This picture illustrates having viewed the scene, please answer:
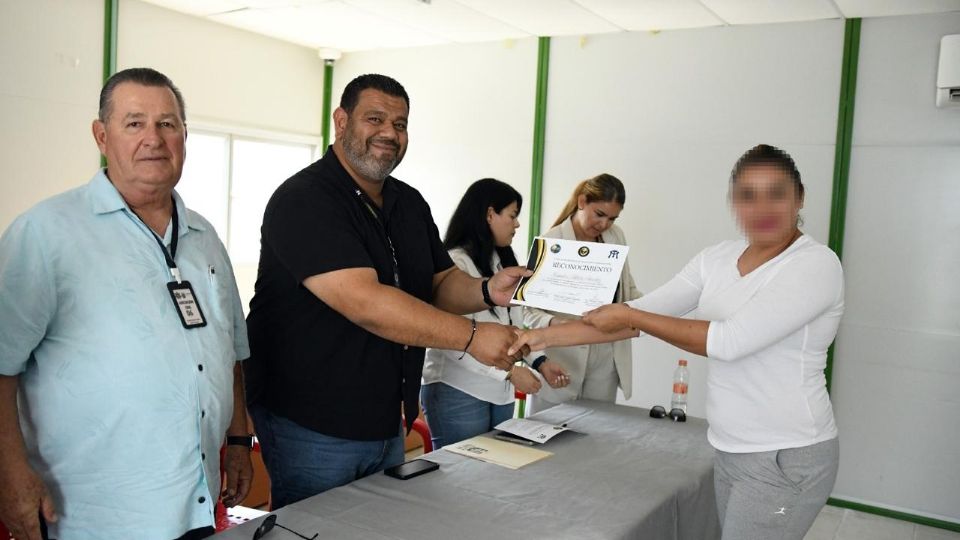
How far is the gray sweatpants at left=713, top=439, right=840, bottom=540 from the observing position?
170cm

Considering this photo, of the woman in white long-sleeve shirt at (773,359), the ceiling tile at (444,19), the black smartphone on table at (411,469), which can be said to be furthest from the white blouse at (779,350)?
the ceiling tile at (444,19)

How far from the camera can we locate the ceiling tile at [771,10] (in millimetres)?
4121

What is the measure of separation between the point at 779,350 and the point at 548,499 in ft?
2.27

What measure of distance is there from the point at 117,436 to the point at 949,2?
4.30 meters

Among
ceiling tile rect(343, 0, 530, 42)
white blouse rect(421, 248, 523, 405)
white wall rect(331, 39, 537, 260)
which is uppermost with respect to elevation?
ceiling tile rect(343, 0, 530, 42)

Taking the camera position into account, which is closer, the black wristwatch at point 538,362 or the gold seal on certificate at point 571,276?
the gold seal on certificate at point 571,276

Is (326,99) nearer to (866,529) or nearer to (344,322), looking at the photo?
(344,322)

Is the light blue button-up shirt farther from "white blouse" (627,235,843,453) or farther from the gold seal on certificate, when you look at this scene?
"white blouse" (627,235,843,453)

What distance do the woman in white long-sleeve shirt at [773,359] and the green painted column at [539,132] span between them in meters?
3.63

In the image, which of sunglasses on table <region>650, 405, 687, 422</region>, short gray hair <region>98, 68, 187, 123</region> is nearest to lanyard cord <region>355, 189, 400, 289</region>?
short gray hair <region>98, 68, 187, 123</region>

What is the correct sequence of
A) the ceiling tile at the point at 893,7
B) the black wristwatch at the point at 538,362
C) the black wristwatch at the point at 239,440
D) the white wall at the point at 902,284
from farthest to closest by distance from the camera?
the white wall at the point at 902,284, the ceiling tile at the point at 893,7, the black wristwatch at the point at 538,362, the black wristwatch at the point at 239,440

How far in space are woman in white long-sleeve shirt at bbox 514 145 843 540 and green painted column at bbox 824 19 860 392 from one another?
298cm

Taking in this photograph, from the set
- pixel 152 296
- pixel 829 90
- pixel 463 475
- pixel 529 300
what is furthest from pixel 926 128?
pixel 152 296

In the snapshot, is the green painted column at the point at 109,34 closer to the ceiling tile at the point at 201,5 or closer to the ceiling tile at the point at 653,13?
the ceiling tile at the point at 201,5
